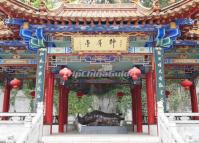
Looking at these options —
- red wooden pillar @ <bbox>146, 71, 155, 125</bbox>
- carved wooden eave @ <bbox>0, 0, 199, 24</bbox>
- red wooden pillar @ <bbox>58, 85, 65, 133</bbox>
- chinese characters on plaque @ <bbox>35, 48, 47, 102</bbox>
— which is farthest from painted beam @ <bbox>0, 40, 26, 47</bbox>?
red wooden pillar @ <bbox>146, 71, 155, 125</bbox>

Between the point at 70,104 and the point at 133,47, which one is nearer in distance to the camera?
the point at 133,47

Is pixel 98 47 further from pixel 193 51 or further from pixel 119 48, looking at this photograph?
pixel 193 51

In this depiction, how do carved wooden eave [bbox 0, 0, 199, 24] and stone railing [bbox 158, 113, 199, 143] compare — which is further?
carved wooden eave [bbox 0, 0, 199, 24]

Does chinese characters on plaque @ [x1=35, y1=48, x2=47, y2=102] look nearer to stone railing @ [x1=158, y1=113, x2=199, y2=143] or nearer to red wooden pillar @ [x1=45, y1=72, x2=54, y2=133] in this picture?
red wooden pillar @ [x1=45, y1=72, x2=54, y2=133]

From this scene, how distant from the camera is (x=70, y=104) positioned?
2581cm

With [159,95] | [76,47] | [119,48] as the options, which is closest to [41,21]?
[76,47]

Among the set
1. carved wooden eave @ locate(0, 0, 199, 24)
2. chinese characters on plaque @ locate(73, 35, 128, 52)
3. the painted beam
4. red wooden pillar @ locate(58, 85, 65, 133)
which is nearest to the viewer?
carved wooden eave @ locate(0, 0, 199, 24)

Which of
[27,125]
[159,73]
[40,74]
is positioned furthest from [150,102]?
[27,125]

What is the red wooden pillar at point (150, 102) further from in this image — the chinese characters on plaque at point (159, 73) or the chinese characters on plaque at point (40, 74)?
the chinese characters on plaque at point (40, 74)

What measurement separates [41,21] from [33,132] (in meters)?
3.90

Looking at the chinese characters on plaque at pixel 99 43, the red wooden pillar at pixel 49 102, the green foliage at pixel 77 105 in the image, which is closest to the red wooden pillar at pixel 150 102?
the chinese characters on plaque at pixel 99 43

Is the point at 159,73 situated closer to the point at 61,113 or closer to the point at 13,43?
the point at 61,113

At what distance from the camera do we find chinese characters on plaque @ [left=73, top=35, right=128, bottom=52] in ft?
33.2

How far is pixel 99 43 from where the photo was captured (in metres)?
10.1
